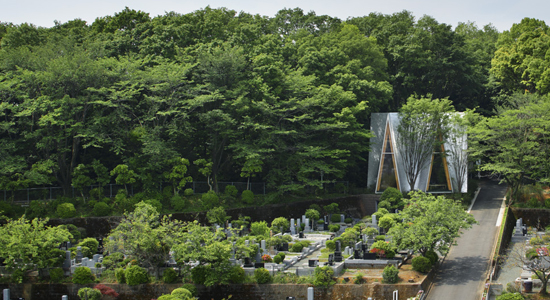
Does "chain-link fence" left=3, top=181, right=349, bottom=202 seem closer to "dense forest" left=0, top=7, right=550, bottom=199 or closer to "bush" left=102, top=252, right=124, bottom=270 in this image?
"dense forest" left=0, top=7, right=550, bottom=199

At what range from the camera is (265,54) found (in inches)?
1797

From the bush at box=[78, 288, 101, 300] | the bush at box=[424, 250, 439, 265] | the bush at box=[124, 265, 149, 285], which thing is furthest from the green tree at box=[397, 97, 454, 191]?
the bush at box=[78, 288, 101, 300]

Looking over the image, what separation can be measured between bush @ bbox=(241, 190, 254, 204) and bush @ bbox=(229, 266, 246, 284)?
46.3 ft

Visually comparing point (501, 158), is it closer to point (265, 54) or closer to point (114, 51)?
point (265, 54)

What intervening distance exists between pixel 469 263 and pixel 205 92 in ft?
75.6

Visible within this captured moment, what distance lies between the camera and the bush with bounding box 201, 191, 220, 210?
4031 centimetres

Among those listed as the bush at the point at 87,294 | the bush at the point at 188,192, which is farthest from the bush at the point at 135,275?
the bush at the point at 188,192

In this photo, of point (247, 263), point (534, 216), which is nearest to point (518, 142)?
point (534, 216)

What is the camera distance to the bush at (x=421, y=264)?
28.9 metres

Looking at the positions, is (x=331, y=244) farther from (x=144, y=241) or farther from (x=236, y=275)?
(x=144, y=241)

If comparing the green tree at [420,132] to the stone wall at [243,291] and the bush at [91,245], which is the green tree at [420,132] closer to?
the stone wall at [243,291]

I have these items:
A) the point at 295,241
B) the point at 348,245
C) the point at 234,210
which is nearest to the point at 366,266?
the point at 348,245

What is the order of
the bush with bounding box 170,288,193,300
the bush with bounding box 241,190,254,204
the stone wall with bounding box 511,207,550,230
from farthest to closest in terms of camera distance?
the bush with bounding box 241,190,254,204, the stone wall with bounding box 511,207,550,230, the bush with bounding box 170,288,193,300

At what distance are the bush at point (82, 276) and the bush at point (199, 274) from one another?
531 cm
